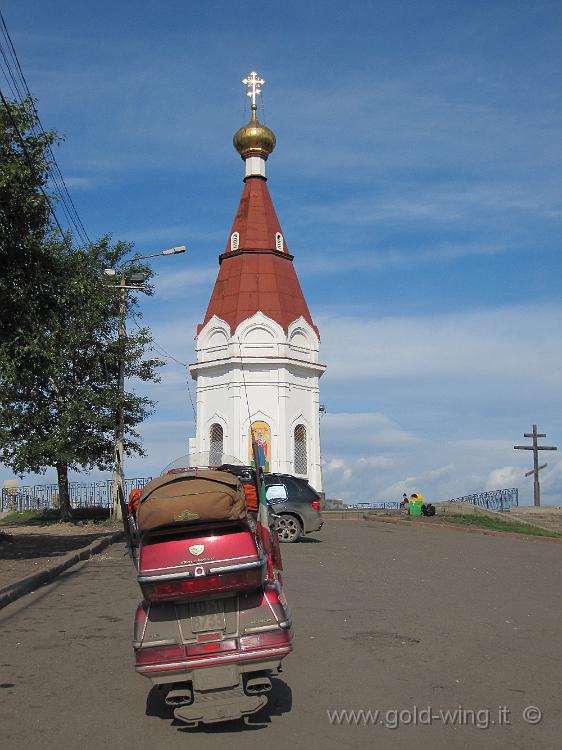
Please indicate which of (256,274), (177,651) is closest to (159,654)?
(177,651)

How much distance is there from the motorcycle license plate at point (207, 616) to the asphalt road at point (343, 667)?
2.31ft

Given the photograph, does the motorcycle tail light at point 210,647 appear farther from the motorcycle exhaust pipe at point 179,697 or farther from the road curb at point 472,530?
the road curb at point 472,530

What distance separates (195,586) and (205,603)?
0.22 meters

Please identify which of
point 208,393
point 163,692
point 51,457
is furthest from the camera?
point 208,393

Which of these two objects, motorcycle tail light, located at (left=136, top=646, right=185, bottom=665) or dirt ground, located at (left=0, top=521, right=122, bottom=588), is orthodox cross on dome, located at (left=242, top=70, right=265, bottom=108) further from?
motorcycle tail light, located at (left=136, top=646, right=185, bottom=665)

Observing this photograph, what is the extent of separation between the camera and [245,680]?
6.29m

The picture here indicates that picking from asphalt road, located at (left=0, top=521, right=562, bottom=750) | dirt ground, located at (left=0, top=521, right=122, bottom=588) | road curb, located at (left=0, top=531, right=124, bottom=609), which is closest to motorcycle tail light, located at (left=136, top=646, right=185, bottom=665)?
asphalt road, located at (left=0, top=521, right=562, bottom=750)

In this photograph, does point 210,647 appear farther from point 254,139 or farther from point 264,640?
point 254,139

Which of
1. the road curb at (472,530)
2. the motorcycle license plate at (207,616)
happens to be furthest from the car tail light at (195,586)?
the road curb at (472,530)

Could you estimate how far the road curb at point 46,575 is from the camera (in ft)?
39.3

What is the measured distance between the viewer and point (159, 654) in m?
6.09

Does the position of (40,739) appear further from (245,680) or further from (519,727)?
(519,727)

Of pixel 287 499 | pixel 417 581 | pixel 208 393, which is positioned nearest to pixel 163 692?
pixel 417 581

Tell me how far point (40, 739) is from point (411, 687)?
2876mm
